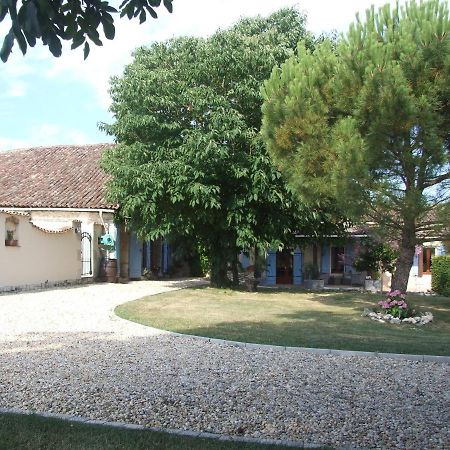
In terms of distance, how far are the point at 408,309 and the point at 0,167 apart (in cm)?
2167

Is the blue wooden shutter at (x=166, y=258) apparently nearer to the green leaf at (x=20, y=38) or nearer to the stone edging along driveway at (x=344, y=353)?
the stone edging along driveway at (x=344, y=353)

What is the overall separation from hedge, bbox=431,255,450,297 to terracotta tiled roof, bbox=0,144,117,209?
12526 millimetres

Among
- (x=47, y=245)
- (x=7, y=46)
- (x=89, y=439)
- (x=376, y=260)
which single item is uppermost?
(x=7, y=46)

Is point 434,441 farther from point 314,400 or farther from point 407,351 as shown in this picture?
point 407,351

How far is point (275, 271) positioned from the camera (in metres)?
27.5

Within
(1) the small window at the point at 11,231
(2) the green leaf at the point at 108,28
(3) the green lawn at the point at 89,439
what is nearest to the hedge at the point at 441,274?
(1) the small window at the point at 11,231

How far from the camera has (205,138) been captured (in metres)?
16.4

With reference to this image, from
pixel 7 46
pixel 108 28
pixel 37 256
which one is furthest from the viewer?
pixel 37 256

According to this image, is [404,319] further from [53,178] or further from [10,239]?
[53,178]

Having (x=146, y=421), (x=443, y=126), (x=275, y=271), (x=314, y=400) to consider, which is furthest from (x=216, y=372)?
(x=275, y=271)

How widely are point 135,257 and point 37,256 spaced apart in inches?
262

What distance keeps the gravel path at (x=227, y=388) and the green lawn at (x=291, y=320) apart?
1.02 metres

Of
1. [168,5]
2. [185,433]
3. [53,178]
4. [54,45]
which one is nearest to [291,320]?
[185,433]

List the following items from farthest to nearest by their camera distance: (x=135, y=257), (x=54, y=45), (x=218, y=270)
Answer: (x=135, y=257)
(x=218, y=270)
(x=54, y=45)
